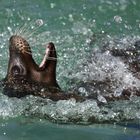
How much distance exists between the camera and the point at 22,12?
30.7ft

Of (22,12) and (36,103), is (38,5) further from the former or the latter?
(36,103)

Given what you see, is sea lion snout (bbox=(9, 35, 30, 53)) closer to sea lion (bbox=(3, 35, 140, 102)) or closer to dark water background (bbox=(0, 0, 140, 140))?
sea lion (bbox=(3, 35, 140, 102))

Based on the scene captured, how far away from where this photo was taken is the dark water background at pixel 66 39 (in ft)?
19.2

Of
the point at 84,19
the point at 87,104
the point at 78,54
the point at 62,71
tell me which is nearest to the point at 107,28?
the point at 84,19

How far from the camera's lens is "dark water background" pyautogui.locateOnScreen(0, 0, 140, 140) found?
19.2 ft

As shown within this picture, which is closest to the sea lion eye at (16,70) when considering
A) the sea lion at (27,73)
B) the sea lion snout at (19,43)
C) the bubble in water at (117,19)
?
the sea lion at (27,73)

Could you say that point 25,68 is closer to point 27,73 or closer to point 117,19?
point 27,73

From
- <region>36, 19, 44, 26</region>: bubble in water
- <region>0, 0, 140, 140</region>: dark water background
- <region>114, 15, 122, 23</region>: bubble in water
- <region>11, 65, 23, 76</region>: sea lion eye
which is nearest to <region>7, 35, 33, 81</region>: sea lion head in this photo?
<region>11, 65, 23, 76</region>: sea lion eye

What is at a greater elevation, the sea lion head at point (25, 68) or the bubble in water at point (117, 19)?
the bubble in water at point (117, 19)

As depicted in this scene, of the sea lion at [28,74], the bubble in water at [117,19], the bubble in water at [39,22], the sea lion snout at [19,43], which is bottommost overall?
the sea lion at [28,74]

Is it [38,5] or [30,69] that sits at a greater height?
[38,5]

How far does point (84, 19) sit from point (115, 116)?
3347 mm

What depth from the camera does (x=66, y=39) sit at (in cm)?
848

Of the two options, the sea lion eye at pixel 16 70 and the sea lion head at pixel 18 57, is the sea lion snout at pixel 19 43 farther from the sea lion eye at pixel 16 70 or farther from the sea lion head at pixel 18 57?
the sea lion eye at pixel 16 70
